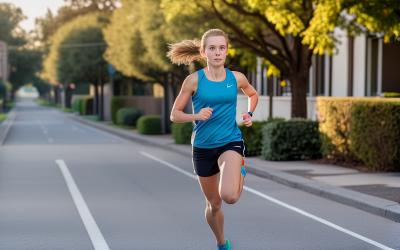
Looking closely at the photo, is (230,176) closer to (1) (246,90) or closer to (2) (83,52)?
(1) (246,90)

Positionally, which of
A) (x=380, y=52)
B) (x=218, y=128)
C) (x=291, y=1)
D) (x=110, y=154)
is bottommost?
(x=110, y=154)

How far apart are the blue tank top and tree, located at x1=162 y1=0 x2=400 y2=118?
839 cm

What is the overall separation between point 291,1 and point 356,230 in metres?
9.27

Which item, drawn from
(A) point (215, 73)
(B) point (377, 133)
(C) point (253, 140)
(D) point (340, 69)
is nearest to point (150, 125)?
(D) point (340, 69)

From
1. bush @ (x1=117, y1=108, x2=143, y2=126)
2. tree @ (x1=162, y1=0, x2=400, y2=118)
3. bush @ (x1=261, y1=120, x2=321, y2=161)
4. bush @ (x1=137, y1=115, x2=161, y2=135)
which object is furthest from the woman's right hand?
bush @ (x1=117, y1=108, x2=143, y2=126)

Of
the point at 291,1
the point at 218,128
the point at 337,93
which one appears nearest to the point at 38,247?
the point at 218,128

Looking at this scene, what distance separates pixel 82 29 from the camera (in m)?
49.2

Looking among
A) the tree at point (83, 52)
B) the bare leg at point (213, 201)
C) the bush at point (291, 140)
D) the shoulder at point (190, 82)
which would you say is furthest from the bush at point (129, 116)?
the shoulder at point (190, 82)

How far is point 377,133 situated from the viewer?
39.3 ft

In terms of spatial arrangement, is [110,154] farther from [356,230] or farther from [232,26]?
[356,230]

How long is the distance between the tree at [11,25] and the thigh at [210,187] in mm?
95602

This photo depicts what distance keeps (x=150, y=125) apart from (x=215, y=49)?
22481mm

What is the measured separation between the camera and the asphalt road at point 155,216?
643 cm

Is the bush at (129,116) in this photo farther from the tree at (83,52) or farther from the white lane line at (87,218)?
the white lane line at (87,218)
